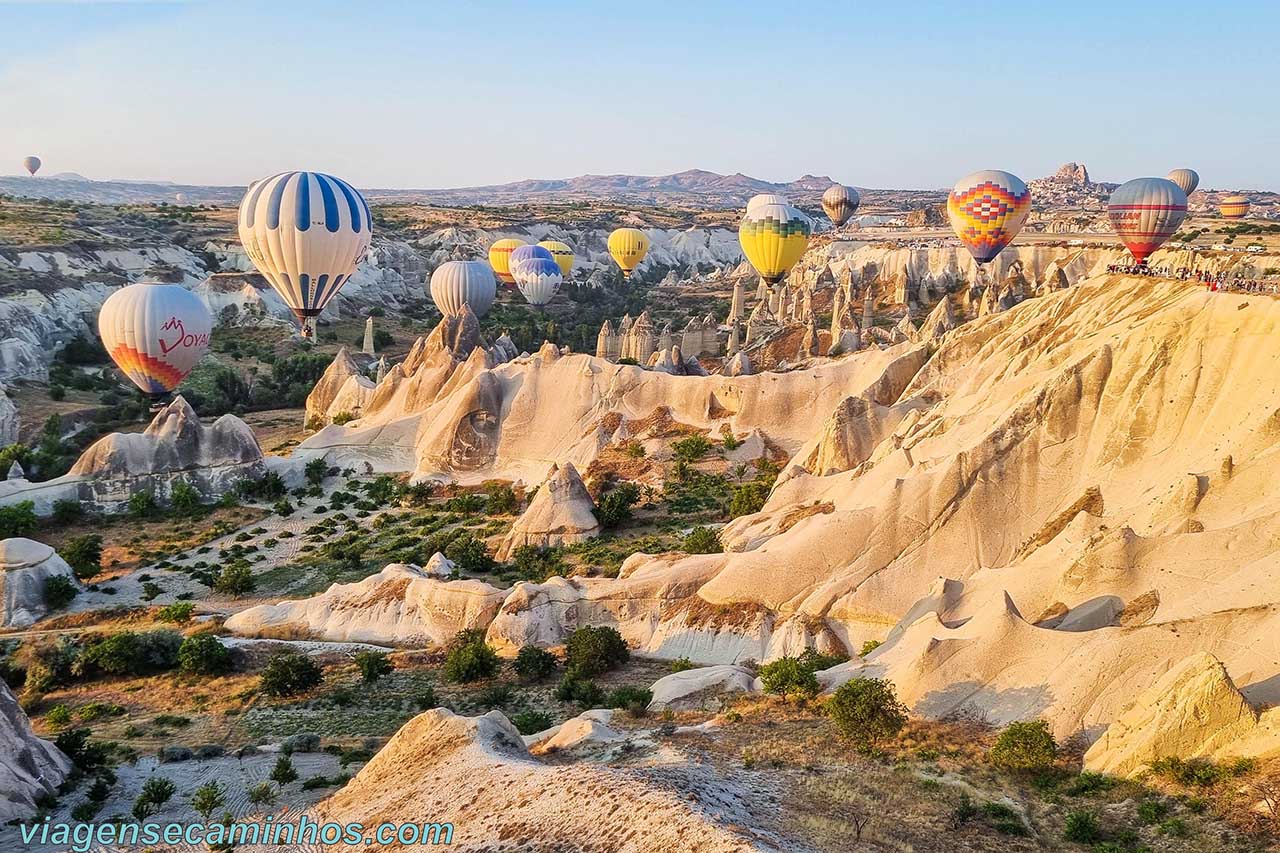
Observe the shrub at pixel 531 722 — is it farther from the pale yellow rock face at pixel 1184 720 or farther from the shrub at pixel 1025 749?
the pale yellow rock face at pixel 1184 720

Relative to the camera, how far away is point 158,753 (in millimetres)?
18812

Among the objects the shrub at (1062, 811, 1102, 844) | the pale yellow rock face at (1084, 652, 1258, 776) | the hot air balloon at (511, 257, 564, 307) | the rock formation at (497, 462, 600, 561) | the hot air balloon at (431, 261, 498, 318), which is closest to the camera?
the shrub at (1062, 811, 1102, 844)

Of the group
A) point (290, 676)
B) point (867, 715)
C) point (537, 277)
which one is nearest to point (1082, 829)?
point (867, 715)

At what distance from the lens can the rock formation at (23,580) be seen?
2753 cm

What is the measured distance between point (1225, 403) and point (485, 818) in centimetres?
1769

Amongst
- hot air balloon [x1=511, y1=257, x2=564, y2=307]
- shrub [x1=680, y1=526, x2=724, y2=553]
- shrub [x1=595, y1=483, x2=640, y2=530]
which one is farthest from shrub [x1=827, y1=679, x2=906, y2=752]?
hot air balloon [x1=511, y1=257, x2=564, y2=307]

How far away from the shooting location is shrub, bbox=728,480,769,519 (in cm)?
3194

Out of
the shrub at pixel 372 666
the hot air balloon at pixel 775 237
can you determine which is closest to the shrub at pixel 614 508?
the shrub at pixel 372 666

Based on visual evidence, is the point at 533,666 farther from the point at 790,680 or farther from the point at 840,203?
the point at 840,203

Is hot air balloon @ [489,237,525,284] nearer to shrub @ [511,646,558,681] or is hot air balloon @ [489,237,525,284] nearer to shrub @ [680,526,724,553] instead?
shrub @ [680,526,724,553]

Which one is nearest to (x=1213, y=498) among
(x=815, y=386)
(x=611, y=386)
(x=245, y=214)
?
(x=815, y=386)

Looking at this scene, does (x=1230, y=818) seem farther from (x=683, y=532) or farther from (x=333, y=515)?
(x=333, y=515)

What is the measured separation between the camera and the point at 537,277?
8112 cm

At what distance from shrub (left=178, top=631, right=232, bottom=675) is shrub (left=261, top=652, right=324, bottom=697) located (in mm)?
1328
